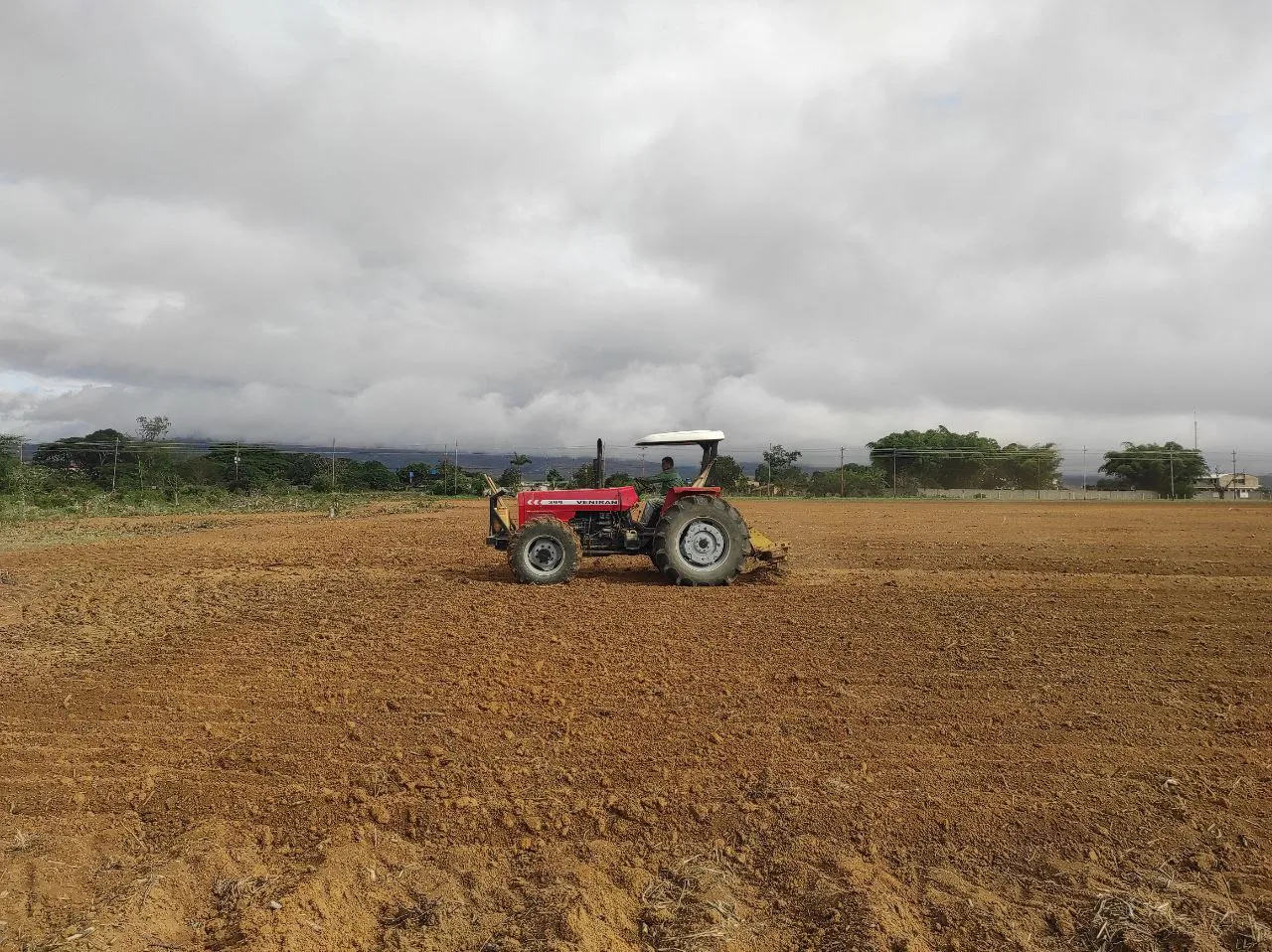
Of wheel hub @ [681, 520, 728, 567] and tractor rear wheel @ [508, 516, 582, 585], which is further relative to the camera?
wheel hub @ [681, 520, 728, 567]

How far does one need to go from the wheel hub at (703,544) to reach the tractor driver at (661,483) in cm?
68

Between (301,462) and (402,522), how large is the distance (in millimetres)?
25339

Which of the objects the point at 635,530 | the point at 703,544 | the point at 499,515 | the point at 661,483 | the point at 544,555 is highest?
the point at 661,483

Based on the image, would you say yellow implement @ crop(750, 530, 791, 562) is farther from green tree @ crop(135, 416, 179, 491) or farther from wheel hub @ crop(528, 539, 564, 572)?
green tree @ crop(135, 416, 179, 491)

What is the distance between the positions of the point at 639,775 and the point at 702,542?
18.7 feet

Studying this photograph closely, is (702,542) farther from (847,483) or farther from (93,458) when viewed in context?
(93,458)

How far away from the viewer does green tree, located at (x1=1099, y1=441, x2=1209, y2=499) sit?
1596 inches

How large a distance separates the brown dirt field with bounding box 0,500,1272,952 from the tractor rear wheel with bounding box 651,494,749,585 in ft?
3.90

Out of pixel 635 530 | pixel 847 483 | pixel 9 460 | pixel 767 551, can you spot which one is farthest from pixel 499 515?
pixel 847 483

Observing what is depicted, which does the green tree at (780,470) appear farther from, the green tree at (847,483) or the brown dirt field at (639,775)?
the brown dirt field at (639,775)

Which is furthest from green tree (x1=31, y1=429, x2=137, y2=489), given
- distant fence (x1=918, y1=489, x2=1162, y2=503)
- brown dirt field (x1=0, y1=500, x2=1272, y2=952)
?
distant fence (x1=918, y1=489, x2=1162, y2=503)

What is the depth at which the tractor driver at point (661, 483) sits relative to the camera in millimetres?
9953

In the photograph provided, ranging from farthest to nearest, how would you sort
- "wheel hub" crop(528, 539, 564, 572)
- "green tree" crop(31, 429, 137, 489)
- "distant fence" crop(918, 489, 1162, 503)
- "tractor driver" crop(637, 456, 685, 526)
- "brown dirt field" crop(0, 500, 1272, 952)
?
"distant fence" crop(918, 489, 1162, 503) < "green tree" crop(31, 429, 137, 489) < "tractor driver" crop(637, 456, 685, 526) < "wheel hub" crop(528, 539, 564, 572) < "brown dirt field" crop(0, 500, 1272, 952)

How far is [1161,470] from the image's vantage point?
41.1 metres
